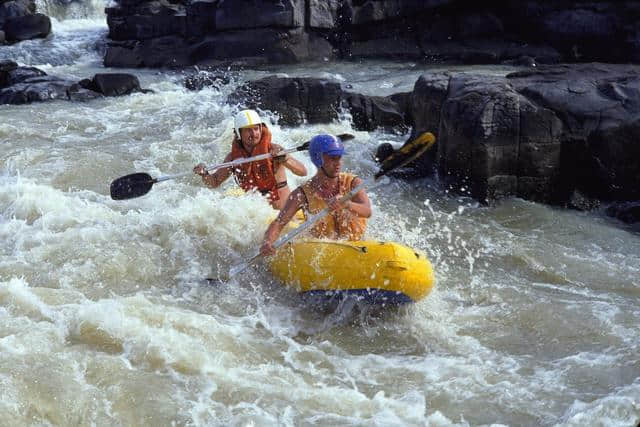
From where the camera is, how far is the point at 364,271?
5.09 m

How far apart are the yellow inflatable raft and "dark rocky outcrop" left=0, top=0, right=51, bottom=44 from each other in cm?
1589

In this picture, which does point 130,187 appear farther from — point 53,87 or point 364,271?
point 53,87

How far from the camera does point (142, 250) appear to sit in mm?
6469

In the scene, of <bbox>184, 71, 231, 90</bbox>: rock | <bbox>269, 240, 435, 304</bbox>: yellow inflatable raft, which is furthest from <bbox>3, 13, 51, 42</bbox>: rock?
<bbox>269, 240, 435, 304</bbox>: yellow inflatable raft

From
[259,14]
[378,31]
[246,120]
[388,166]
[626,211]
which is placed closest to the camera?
[388,166]

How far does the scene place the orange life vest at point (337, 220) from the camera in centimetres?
552

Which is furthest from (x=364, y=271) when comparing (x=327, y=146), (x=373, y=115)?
(x=373, y=115)

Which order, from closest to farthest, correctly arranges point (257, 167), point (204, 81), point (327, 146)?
point (327, 146) → point (257, 167) → point (204, 81)

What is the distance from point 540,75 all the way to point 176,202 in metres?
4.50

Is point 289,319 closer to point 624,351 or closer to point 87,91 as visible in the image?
point 624,351

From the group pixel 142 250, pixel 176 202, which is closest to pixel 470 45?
pixel 176 202

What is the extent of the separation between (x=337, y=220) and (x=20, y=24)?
1609 centimetres

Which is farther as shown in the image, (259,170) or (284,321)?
(259,170)

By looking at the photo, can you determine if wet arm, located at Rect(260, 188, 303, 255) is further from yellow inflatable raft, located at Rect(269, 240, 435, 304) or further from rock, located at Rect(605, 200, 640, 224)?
rock, located at Rect(605, 200, 640, 224)
